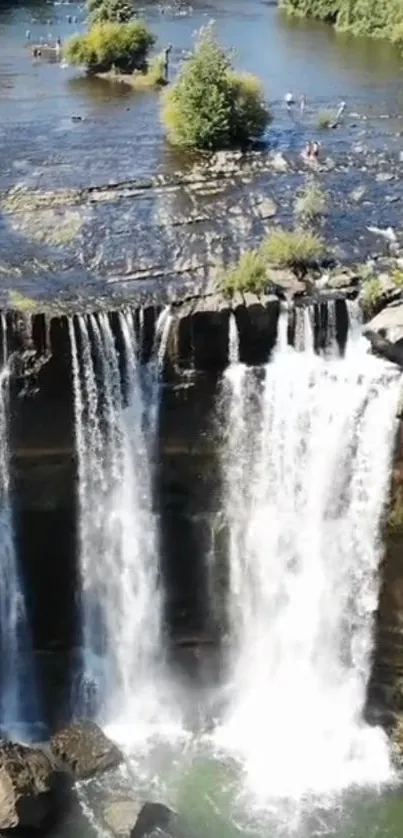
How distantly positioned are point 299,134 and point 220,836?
2389 centimetres

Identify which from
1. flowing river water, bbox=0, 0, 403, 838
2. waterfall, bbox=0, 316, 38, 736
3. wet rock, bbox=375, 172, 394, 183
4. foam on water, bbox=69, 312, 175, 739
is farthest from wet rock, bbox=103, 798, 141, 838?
wet rock, bbox=375, 172, 394, 183

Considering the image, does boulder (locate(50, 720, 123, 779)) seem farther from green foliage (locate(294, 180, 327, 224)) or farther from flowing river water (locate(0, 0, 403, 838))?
green foliage (locate(294, 180, 327, 224))

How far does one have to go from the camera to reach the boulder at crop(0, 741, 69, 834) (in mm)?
18891

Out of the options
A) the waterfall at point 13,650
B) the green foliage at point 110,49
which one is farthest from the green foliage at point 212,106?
the waterfall at point 13,650

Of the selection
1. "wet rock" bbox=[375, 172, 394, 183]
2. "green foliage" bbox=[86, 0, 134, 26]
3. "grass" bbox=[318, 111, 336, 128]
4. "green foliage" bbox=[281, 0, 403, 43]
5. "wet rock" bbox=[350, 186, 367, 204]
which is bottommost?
"wet rock" bbox=[350, 186, 367, 204]

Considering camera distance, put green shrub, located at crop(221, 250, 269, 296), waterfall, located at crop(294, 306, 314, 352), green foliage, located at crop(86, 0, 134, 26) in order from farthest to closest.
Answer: green foliage, located at crop(86, 0, 134, 26), green shrub, located at crop(221, 250, 269, 296), waterfall, located at crop(294, 306, 314, 352)

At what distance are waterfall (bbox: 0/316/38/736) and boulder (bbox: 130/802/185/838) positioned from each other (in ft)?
13.1

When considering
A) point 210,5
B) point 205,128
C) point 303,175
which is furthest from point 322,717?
point 210,5

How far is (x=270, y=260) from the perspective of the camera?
23.0m

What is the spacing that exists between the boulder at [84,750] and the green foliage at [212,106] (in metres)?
19.1

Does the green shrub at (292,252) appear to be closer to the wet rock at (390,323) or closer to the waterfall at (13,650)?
the wet rock at (390,323)

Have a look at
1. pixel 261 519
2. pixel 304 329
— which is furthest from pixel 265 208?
pixel 261 519

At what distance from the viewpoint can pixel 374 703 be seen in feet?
72.1

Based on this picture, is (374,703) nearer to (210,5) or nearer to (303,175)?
(303,175)
